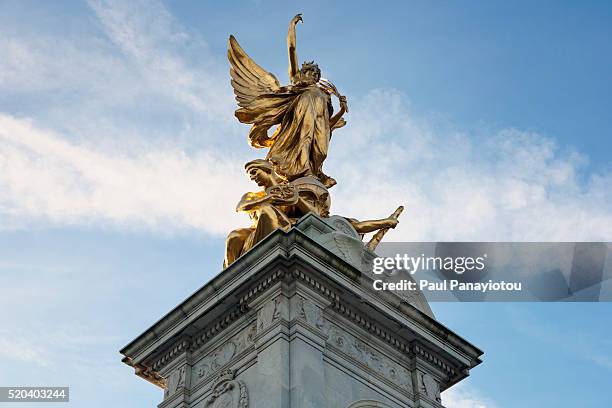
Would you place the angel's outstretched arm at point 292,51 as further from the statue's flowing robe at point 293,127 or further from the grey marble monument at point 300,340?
the grey marble monument at point 300,340

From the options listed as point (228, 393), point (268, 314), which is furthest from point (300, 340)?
point (228, 393)

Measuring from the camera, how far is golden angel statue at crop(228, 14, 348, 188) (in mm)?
25953

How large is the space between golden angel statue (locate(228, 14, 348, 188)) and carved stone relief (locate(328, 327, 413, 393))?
17.6ft

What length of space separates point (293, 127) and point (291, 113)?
1.58 ft

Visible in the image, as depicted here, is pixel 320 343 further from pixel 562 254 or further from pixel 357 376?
pixel 562 254

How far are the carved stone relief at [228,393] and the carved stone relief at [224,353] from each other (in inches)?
13.9

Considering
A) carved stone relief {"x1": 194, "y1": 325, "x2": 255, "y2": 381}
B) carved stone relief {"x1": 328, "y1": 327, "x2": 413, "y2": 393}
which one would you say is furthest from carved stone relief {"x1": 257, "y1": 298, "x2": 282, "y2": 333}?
carved stone relief {"x1": 328, "y1": 327, "x2": 413, "y2": 393}

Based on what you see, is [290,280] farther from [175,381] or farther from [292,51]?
[292,51]

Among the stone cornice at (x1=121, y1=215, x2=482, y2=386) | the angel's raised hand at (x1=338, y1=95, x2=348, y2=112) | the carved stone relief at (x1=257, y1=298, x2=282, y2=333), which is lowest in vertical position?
the carved stone relief at (x1=257, y1=298, x2=282, y2=333)

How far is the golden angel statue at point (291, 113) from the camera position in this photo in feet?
85.1

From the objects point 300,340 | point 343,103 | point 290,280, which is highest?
point 343,103

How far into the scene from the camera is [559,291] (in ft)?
78.5

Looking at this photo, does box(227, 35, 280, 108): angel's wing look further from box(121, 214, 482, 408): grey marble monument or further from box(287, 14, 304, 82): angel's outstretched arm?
box(121, 214, 482, 408): grey marble monument

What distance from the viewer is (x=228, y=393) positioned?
20.3 m
